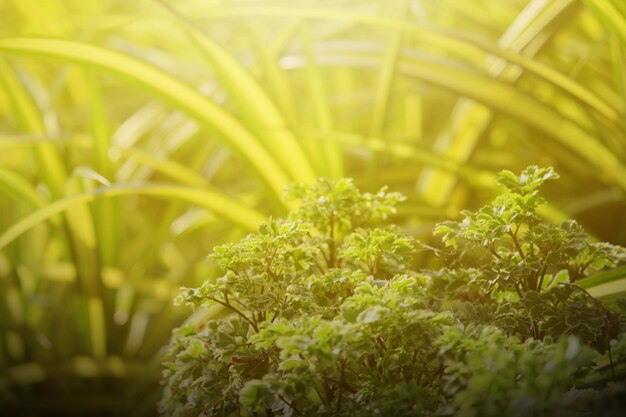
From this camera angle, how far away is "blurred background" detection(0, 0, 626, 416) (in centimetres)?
119

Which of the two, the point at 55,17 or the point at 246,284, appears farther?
the point at 55,17

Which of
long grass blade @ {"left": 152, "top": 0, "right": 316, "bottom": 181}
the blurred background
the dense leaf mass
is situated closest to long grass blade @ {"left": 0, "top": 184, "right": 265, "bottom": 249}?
the blurred background

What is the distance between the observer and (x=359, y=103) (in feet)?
6.00

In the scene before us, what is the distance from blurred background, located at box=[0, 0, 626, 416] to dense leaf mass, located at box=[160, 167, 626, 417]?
0.41 meters

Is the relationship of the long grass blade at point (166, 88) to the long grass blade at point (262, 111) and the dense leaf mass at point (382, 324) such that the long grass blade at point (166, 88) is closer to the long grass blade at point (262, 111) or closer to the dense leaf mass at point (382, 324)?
the long grass blade at point (262, 111)

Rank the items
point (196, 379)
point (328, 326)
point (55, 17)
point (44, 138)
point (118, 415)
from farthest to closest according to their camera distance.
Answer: point (55, 17) → point (118, 415) → point (44, 138) → point (196, 379) → point (328, 326)

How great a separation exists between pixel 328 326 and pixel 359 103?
53.2 inches

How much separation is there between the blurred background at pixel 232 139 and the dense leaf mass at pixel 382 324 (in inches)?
16.0

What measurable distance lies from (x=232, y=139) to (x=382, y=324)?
75cm

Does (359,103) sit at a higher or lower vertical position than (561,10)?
→ higher

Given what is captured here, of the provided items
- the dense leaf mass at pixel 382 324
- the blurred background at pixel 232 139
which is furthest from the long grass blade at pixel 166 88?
the dense leaf mass at pixel 382 324

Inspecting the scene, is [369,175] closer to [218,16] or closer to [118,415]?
[218,16]

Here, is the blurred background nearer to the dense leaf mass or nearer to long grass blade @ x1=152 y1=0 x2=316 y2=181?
long grass blade @ x1=152 y1=0 x2=316 y2=181

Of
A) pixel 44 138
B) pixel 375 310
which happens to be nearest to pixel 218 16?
pixel 44 138
